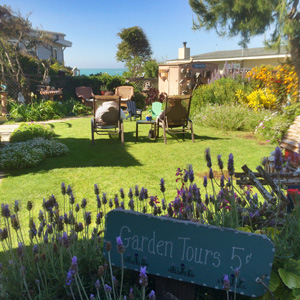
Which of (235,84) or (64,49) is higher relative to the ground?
(64,49)

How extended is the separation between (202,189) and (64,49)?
39.4 meters

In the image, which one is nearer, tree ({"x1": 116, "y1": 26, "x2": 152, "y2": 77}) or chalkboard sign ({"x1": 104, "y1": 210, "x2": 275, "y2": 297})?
chalkboard sign ({"x1": 104, "y1": 210, "x2": 275, "y2": 297})

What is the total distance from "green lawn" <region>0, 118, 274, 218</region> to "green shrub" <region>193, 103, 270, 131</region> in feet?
1.98

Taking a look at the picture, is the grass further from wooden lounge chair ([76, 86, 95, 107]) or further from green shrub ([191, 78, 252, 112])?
wooden lounge chair ([76, 86, 95, 107])

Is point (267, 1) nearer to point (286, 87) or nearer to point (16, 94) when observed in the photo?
point (286, 87)

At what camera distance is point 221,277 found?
1389 millimetres

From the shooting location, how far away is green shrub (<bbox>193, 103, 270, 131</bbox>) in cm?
1072

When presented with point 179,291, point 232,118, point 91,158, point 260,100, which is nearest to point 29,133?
point 91,158

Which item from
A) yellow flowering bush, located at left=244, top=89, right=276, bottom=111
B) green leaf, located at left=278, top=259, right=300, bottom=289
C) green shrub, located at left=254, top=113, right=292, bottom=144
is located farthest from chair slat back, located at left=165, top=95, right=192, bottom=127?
green leaf, located at left=278, top=259, right=300, bottom=289

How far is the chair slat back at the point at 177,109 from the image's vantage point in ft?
29.2

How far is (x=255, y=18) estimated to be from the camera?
1212 cm

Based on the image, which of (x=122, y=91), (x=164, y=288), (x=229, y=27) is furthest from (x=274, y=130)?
(x=122, y=91)

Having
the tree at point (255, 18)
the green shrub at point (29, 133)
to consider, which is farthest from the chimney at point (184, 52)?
the green shrub at point (29, 133)

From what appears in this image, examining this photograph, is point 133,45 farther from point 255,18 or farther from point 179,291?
point 179,291
